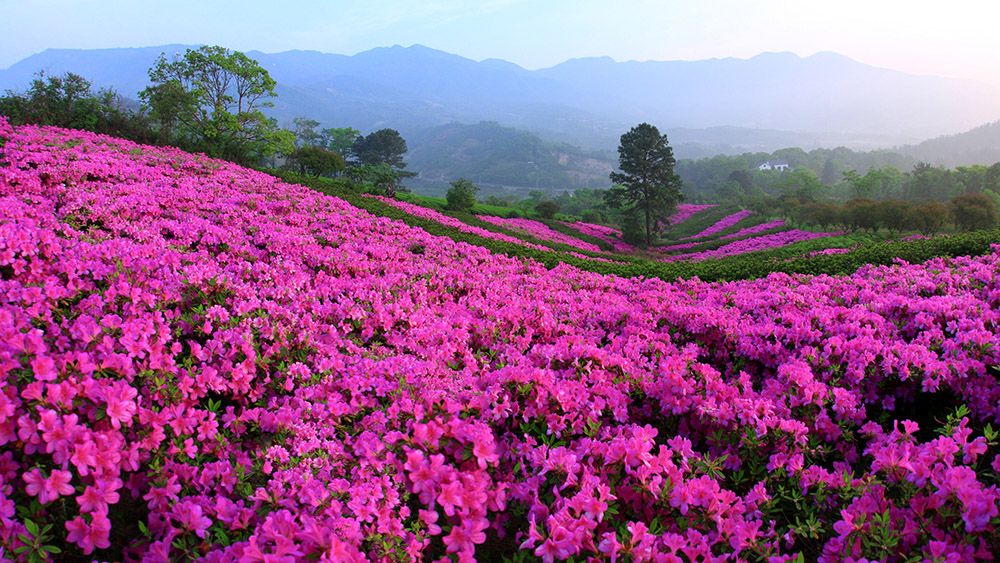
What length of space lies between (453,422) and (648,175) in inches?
1335

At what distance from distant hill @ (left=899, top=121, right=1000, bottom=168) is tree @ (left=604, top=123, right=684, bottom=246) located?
17952cm

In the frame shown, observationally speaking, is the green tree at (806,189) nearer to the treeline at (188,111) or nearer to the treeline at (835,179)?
the treeline at (835,179)

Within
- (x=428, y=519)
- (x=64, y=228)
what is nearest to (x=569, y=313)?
(x=428, y=519)

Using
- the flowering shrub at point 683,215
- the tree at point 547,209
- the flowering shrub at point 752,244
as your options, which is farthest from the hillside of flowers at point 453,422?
the flowering shrub at point 683,215

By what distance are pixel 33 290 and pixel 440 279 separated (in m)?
4.08

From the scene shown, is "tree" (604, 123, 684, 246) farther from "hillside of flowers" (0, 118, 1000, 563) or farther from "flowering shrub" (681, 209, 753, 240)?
"hillside of flowers" (0, 118, 1000, 563)

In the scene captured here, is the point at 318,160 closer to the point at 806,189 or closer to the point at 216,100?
the point at 216,100

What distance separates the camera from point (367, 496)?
85.5 inches

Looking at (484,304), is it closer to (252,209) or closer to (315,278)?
(315,278)

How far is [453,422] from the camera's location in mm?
2654

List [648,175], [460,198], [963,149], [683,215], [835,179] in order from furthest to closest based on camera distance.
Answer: [963,149]
[835,179]
[683,215]
[460,198]
[648,175]

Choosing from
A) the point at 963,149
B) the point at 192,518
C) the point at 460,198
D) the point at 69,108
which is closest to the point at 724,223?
the point at 460,198

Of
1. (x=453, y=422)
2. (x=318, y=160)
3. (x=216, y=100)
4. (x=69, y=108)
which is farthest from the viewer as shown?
(x=216, y=100)

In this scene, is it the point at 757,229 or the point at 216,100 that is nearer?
the point at 216,100
